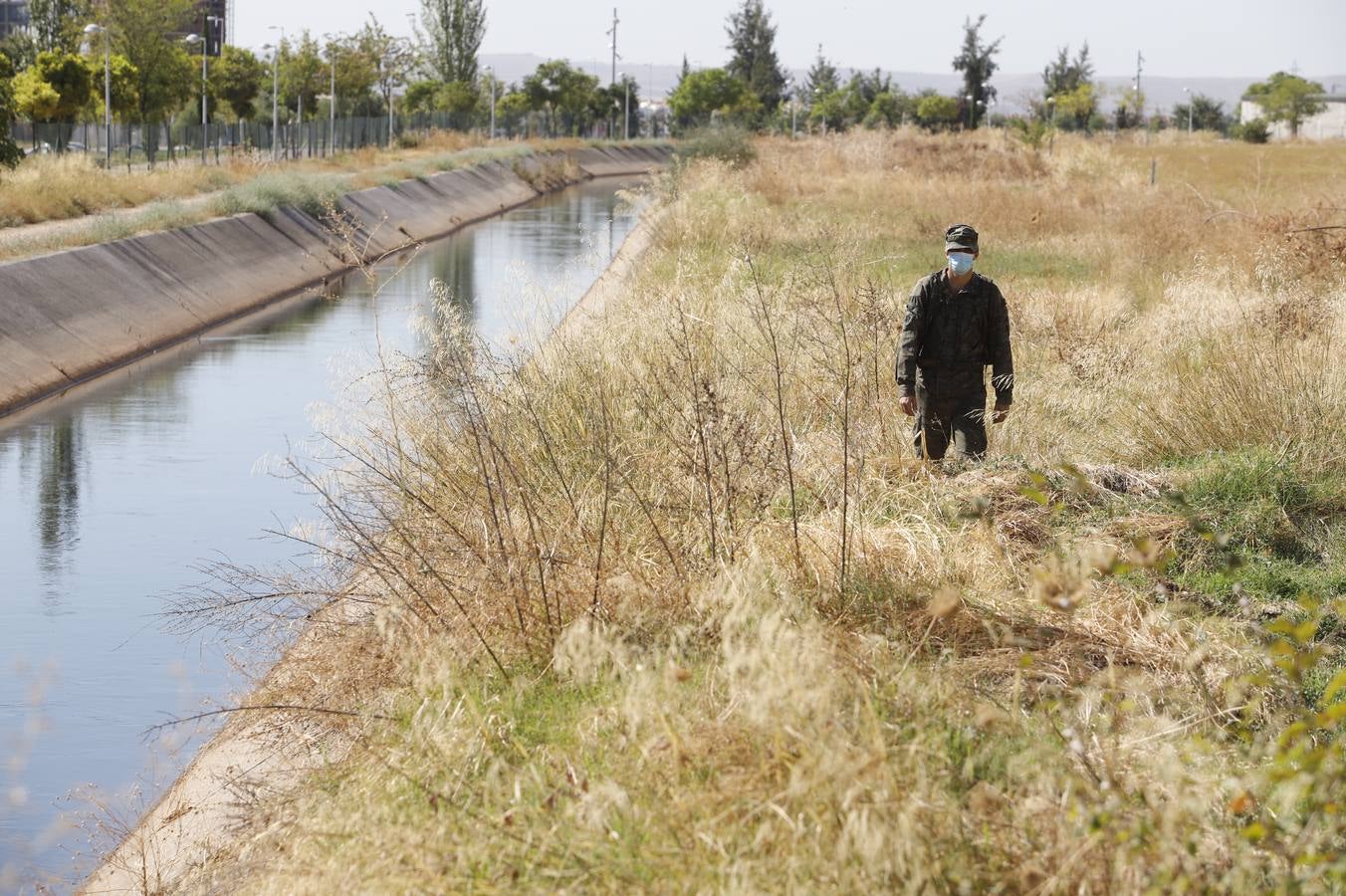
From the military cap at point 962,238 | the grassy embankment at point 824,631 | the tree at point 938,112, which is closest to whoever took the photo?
the grassy embankment at point 824,631

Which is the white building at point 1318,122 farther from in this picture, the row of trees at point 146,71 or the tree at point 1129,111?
the row of trees at point 146,71

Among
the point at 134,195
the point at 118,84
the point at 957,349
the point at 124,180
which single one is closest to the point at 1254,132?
the point at 118,84

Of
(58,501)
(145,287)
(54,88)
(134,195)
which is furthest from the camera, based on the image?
(54,88)

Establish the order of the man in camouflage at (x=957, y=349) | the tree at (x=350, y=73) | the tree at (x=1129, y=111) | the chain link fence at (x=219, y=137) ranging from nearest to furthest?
the man in camouflage at (x=957, y=349) → the chain link fence at (x=219, y=137) → the tree at (x=350, y=73) → the tree at (x=1129, y=111)

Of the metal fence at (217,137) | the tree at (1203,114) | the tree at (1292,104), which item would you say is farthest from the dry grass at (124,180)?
the tree at (1203,114)

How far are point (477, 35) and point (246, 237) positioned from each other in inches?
2466

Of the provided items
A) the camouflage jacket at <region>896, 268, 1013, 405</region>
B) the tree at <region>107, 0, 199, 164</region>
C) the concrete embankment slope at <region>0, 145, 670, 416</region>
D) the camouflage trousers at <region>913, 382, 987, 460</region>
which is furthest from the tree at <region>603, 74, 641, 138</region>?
the camouflage jacket at <region>896, 268, 1013, 405</region>

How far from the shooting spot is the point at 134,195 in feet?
97.9

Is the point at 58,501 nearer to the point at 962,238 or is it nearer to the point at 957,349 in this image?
the point at 957,349

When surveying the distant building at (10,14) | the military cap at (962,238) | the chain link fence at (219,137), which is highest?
the distant building at (10,14)

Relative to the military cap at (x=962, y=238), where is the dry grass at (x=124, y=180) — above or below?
above

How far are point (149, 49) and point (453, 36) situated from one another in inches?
1754

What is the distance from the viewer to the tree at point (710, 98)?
96.9m

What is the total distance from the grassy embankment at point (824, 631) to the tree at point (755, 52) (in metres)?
99.0
